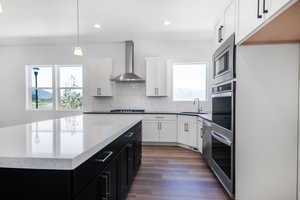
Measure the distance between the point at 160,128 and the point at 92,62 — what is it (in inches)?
98.7

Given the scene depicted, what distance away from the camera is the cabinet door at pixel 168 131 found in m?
4.76

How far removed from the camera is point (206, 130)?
3258 millimetres

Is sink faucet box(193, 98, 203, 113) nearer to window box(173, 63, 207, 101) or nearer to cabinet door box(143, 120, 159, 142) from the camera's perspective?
window box(173, 63, 207, 101)

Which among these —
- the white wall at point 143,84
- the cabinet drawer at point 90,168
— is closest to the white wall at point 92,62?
the white wall at point 143,84

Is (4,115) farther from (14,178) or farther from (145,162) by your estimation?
(14,178)

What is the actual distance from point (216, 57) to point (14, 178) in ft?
8.85

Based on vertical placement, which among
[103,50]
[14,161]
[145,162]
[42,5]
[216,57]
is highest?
[42,5]

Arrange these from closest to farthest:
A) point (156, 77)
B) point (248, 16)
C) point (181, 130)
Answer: point (248, 16) → point (181, 130) → point (156, 77)

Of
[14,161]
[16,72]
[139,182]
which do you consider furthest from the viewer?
[16,72]

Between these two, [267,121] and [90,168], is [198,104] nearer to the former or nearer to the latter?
[267,121]

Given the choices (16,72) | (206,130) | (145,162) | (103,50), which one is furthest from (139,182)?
(16,72)

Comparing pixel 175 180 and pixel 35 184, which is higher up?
pixel 35 184

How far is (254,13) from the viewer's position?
1.65 m

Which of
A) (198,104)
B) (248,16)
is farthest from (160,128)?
(248,16)
